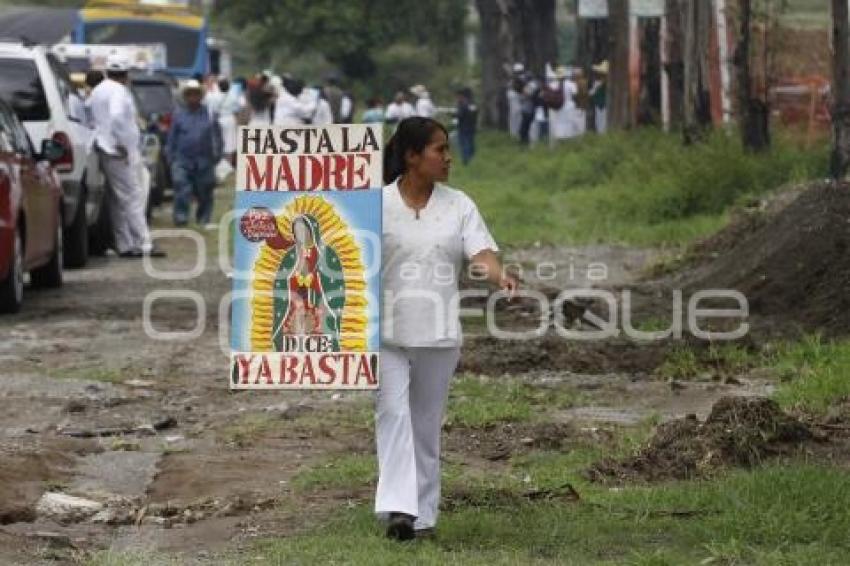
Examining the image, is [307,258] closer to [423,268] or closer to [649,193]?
[423,268]

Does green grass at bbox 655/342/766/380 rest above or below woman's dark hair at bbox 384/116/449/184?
below

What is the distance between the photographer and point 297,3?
87.2 m

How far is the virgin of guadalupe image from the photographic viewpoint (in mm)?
9867

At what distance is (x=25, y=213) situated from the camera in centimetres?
1958

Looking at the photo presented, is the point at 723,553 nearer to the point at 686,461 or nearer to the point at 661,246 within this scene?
the point at 686,461

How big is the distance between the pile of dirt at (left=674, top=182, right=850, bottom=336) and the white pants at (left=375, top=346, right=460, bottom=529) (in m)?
6.67

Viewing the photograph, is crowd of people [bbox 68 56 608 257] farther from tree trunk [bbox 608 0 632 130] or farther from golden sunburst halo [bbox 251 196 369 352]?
tree trunk [bbox 608 0 632 130]

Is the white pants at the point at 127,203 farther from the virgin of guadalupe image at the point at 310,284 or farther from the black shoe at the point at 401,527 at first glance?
the black shoe at the point at 401,527

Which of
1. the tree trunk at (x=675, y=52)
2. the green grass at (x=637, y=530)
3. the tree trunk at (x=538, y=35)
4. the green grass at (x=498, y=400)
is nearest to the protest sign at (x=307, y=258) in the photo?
the green grass at (x=637, y=530)

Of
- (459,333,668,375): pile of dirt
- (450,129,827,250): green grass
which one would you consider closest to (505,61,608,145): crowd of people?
(450,129,827,250): green grass

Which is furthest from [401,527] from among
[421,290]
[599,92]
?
[599,92]

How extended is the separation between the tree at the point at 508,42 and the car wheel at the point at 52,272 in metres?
39.6

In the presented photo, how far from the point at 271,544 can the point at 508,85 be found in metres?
55.0

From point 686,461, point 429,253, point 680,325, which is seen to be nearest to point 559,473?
point 686,461
